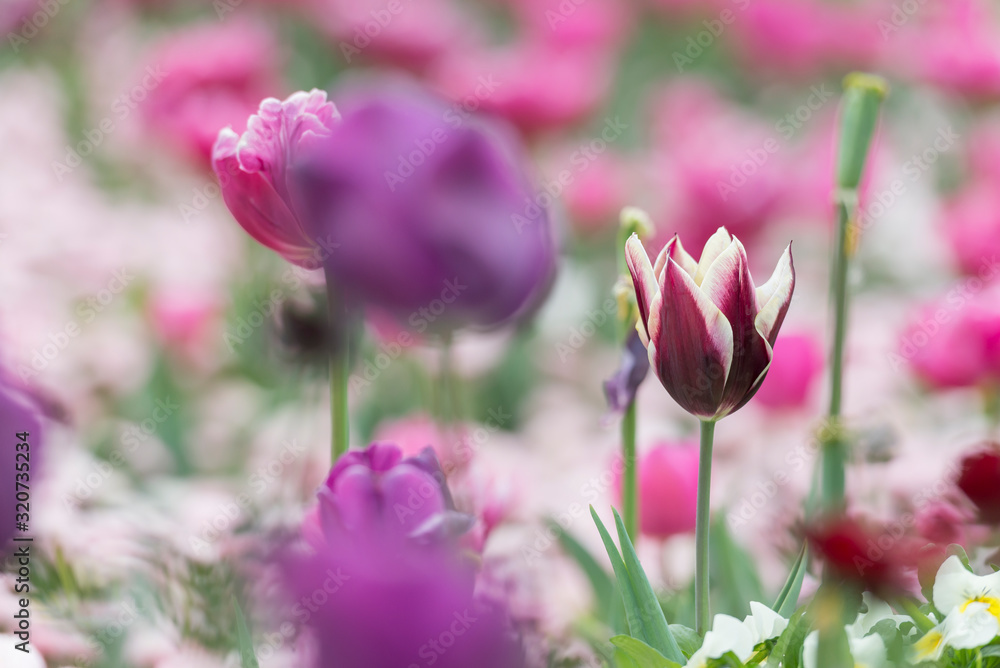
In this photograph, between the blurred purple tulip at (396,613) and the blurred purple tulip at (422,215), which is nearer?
the blurred purple tulip at (396,613)

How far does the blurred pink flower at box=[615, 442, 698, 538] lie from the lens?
2.13 ft

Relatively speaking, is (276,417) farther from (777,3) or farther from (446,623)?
(777,3)

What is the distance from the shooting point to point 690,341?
379mm

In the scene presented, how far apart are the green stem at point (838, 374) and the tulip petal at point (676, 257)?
0.19 metres

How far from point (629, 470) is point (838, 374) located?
0.14 metres

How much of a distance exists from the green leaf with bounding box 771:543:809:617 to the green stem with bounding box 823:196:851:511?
0.12 meters

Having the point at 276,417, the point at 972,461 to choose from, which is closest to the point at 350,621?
the point at 972,461

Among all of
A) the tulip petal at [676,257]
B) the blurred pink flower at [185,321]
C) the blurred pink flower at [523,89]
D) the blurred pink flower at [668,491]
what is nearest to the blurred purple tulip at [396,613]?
the tulip petal at [676,257]

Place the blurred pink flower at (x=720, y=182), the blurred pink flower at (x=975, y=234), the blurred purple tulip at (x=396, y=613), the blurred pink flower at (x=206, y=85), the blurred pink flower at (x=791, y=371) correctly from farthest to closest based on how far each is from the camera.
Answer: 1. the blurred pink flower at (x=720, y=182)
2. the blurred pink flower at (x=206, y=85)
3. the blurred pink flower at (x=975, y=234)
4. the blurred pink flower at (x=791, y=371)
5. the blurred purple tulip at (x=396, y=613)

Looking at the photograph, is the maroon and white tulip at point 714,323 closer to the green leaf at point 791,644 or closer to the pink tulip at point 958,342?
the green leaf at point 791,644

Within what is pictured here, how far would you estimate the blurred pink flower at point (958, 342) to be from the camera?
0.76 m

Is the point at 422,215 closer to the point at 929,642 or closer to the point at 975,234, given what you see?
the point at 929,642

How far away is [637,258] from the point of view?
0.39m

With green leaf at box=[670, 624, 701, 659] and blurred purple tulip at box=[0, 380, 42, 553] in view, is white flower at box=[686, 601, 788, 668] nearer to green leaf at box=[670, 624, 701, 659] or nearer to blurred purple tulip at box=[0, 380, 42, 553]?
green leaf at box=[670, 624, 701, 659]
